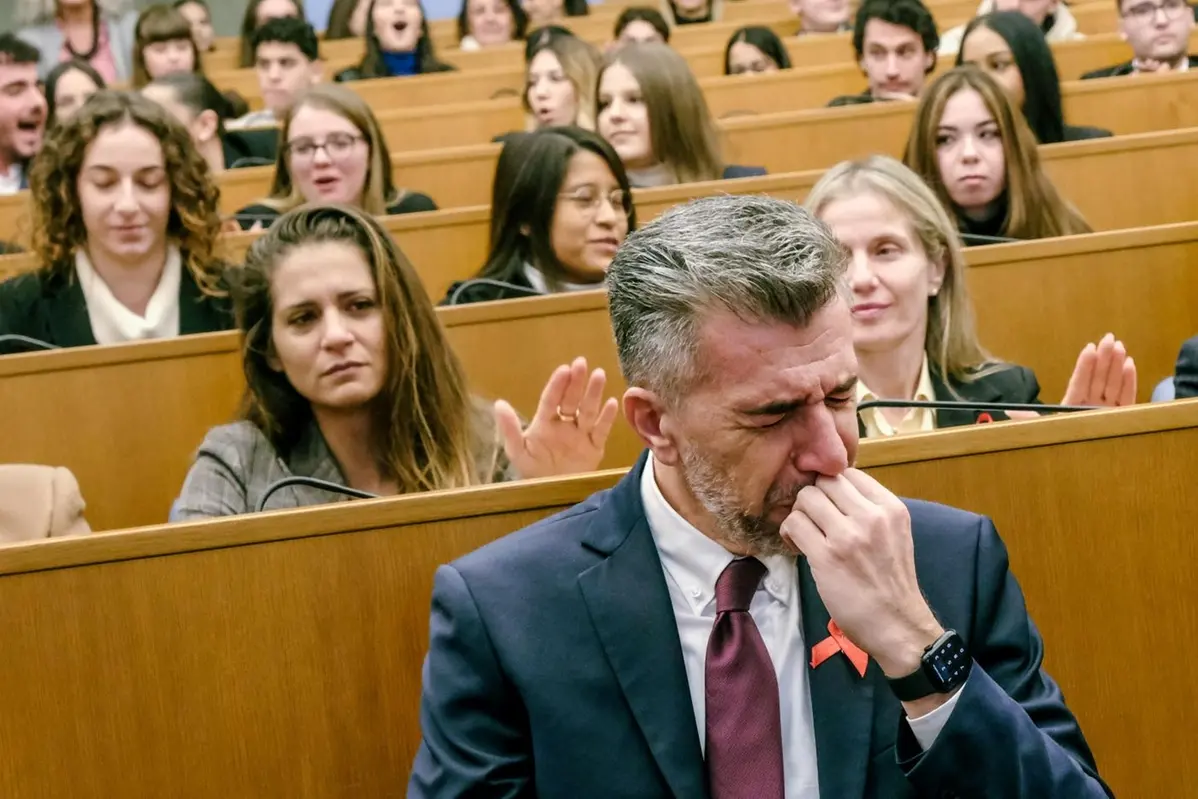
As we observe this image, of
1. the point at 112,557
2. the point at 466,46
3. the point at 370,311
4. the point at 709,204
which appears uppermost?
the point at 466,46

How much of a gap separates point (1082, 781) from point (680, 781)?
0.24 m

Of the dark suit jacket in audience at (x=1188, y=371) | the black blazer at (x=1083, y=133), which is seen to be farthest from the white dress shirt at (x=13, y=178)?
the dark suit jacket in audience at (x=1188, y=371)

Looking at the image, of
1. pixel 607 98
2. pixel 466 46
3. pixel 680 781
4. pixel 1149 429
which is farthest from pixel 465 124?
pixel 680 781

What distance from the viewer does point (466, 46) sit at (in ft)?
16.1

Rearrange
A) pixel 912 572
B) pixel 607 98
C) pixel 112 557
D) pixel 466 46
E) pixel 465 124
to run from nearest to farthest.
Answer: pixel 912 572
pixel 112 557
pixel 607 98
pixel 465 124
pixel 466 46

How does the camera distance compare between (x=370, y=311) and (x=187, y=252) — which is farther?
(x=187, y=252)

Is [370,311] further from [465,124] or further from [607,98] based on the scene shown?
[465,124]

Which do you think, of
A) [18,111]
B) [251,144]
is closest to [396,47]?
[251,144]

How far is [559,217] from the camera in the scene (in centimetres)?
246

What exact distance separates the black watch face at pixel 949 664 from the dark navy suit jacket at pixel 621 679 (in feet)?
0.11

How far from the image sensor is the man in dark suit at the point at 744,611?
1.00 meters

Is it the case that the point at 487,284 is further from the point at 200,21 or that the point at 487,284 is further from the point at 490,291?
the point at 200,21

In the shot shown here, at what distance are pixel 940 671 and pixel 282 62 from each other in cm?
331

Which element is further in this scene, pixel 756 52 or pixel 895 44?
pixel 756 52
